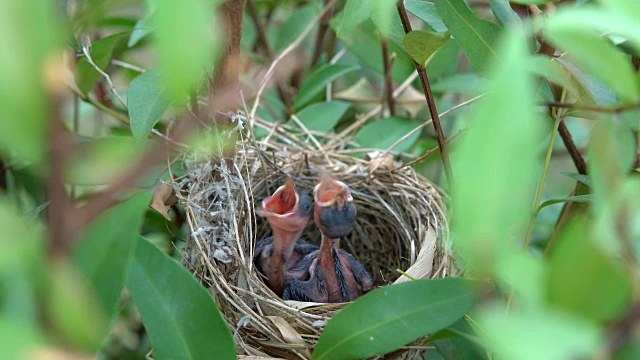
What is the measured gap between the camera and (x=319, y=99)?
147 cm

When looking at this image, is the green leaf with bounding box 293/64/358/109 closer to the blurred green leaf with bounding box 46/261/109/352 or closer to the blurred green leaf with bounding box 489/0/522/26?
the blurred green leaf with bounding box 489/0/522/26

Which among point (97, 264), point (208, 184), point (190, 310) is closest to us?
point (97, 264)

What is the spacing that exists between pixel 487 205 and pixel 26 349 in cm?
24

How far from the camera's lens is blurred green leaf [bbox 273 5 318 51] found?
150 cm

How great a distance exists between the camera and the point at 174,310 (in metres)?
0.64

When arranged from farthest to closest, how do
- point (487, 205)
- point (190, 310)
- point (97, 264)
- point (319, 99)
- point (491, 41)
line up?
point (319, 99), point (491, 41), point (190, 310), point (97, 264), point (487, 205)

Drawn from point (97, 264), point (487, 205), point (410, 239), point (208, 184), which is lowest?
point (410, 239)

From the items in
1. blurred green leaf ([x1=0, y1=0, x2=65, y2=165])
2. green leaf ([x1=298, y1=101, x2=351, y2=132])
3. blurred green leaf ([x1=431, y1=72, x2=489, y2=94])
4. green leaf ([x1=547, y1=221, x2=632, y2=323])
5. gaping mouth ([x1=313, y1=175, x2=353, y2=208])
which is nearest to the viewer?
blurred green leaf ([x1=0, y1=0, x2=65, y2=165])

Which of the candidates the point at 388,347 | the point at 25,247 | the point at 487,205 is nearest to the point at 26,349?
the point at 25,247

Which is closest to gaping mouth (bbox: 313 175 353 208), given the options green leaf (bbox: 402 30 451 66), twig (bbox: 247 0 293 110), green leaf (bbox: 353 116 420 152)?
green leaf (bbox: 353 116 420 152)

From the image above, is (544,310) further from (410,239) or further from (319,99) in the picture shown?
(319,99)

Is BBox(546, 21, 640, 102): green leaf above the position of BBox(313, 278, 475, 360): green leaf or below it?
above

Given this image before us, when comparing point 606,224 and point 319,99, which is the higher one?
point 606,224

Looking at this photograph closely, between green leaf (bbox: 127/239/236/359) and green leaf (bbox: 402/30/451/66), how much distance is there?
367mm
